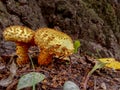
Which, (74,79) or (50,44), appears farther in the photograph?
(74,79)

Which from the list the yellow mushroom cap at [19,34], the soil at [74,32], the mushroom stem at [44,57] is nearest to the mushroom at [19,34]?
the yellow mushroom cap at [19,34]

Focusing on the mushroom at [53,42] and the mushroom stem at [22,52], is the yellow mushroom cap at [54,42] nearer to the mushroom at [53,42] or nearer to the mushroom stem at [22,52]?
the mushroom at [53,42]

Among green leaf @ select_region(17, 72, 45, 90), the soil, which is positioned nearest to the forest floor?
the soil

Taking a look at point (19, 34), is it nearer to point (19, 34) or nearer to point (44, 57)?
point (19, 34)

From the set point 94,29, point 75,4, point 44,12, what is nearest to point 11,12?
point 44,12

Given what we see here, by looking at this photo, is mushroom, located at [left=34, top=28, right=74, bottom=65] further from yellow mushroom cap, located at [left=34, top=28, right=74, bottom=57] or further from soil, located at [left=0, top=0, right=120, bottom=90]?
soil, located at [left=0, top=0, right=120, bottom=90]

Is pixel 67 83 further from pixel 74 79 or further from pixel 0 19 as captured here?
pixel 0 19
